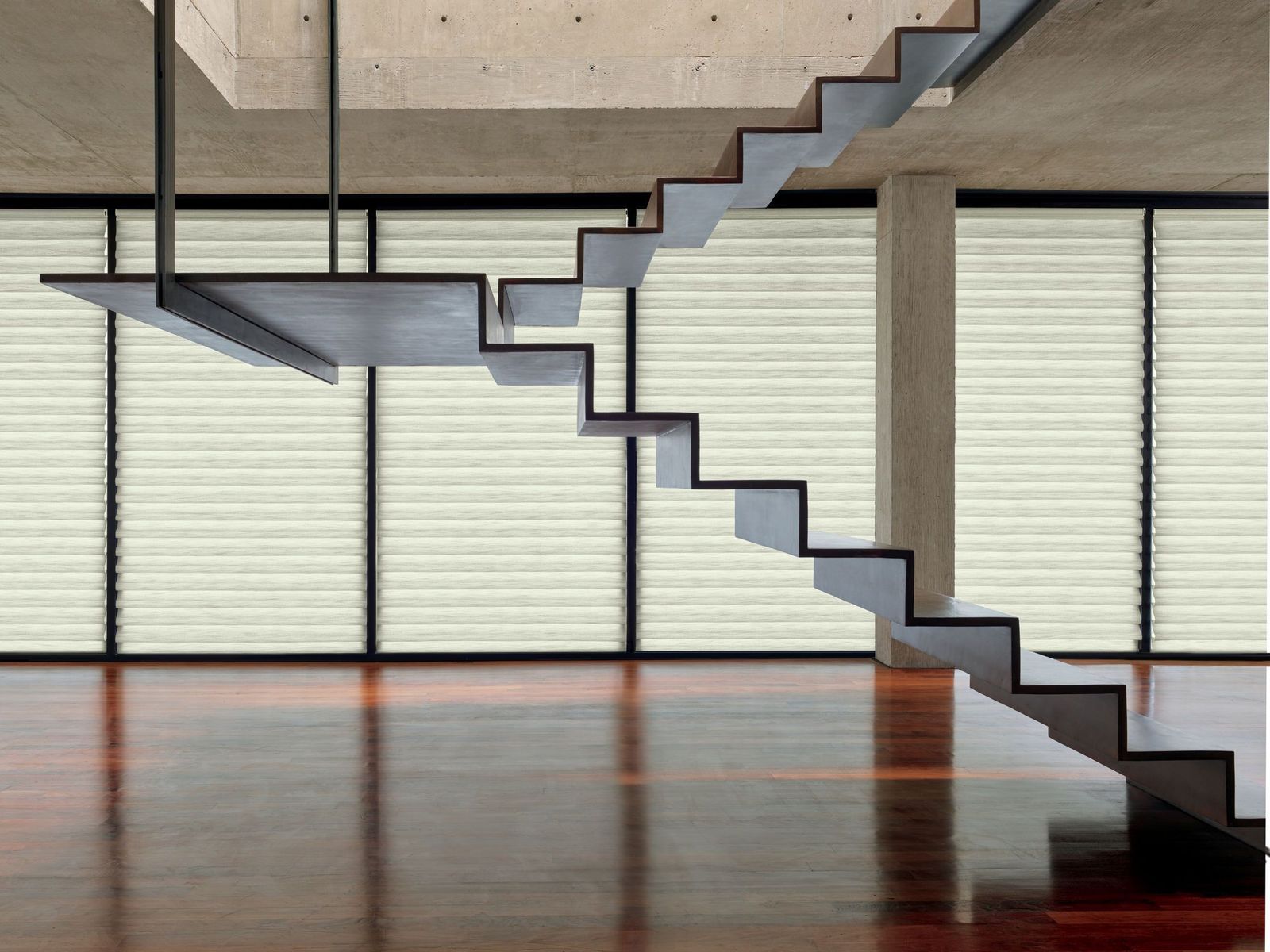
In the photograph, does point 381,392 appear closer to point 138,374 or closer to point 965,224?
point 138,374

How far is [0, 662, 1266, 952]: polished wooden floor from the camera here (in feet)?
7.67

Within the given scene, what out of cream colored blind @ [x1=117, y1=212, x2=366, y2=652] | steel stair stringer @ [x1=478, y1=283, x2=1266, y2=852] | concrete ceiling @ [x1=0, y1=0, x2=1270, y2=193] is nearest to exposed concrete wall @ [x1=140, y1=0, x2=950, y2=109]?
concrete ceiling @ [x1=0, y1=0, x2=1270, y2=193]

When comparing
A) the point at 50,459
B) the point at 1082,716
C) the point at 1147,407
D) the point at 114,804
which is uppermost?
the point at 1147,407

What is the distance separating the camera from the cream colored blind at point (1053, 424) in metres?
5.50

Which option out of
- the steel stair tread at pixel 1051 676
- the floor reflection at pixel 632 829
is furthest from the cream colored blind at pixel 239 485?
the steel stair tread at pixel 1051 676

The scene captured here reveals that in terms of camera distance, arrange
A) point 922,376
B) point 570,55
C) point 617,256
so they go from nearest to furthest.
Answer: point 617,256
point 570,55
point 922,376

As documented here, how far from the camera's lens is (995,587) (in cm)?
554

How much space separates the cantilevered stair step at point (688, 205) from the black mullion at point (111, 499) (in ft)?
11.9

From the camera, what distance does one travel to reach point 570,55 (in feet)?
13.0

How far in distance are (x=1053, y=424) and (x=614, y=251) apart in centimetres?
344

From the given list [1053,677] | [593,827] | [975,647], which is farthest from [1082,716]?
[593,827]

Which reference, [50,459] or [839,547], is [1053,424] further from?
[50,459]

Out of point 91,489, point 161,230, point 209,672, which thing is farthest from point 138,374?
point 161,230

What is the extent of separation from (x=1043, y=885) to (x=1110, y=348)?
3.80 metres
